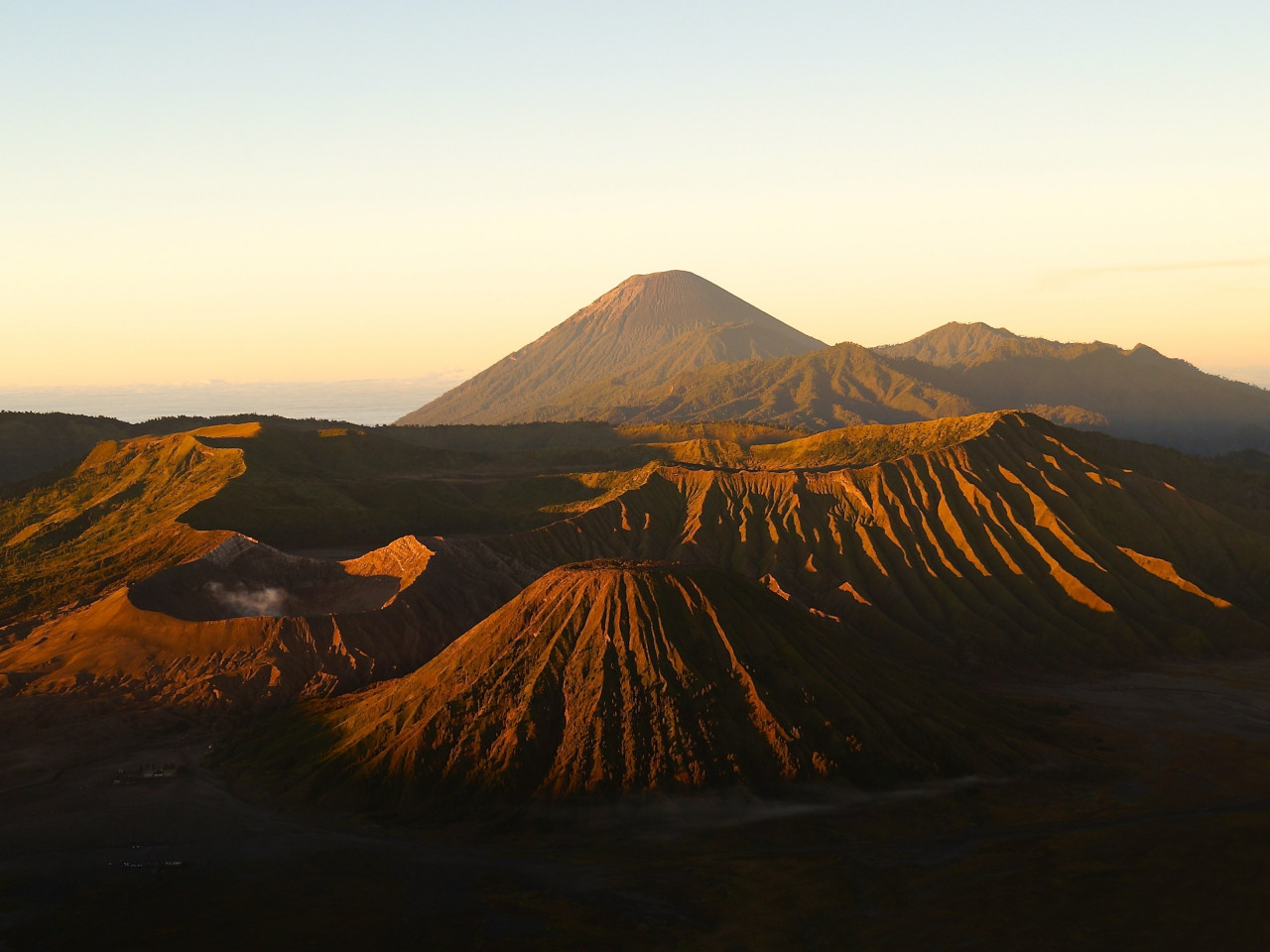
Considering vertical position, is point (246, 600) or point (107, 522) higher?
point (107, 522)

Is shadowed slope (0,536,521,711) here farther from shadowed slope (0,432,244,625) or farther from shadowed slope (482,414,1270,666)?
shadowed slope (482,414,1270,666)

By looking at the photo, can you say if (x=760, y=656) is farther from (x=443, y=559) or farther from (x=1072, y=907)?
(x=443, y=559)

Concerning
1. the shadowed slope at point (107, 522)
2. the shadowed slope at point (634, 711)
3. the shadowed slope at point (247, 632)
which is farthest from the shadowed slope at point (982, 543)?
the shadowed slope at point (107, 522)

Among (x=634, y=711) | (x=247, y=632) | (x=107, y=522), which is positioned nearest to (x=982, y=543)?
(x=634, y=711)

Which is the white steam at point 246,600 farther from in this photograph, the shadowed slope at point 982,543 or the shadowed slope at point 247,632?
the shadowed slope at point 982,543

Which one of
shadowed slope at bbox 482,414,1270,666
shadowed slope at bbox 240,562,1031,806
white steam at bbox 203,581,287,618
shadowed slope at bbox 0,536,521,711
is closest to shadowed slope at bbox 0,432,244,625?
white steam at bbox 203,581,287,618

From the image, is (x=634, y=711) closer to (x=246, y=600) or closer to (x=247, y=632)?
(x=247, y=632)

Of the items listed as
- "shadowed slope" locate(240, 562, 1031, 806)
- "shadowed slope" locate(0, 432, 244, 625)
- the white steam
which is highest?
"shadowed slope" locate(0, 432, 244, 625)

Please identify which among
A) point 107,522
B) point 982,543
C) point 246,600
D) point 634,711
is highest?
point 107,522

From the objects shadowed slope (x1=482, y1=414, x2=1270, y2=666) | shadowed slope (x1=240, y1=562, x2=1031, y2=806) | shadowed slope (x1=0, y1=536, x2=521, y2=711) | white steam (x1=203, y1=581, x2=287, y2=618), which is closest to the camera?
shadowed slope (x1=240, y1=562, x2=1031, y2=806)
